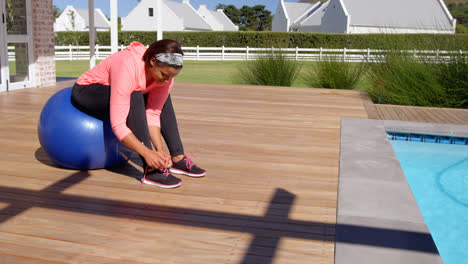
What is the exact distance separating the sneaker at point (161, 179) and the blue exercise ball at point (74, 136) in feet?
1.10

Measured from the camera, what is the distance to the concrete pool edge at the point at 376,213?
68.4 inches

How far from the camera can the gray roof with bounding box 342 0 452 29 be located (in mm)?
29844

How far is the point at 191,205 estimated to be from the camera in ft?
7.35

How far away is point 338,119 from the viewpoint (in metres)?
4.74

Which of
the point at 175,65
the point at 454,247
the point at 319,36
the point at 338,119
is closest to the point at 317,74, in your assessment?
the point at 338,119

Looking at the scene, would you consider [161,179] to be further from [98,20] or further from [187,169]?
[98,20]

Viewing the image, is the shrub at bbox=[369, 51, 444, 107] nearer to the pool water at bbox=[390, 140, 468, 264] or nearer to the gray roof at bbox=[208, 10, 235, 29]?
the pool water at bbox=[390, 140, 468, 264]

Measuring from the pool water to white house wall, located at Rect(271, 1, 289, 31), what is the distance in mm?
38113

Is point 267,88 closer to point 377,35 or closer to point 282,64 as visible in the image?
point 282,64

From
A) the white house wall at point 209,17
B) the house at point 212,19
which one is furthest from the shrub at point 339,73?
the white house wall at point 209,17

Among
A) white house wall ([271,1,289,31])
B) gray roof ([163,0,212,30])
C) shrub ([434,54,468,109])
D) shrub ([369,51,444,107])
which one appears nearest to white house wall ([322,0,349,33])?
white house wall ([271,1,289,31])

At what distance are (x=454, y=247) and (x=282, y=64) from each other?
5.44 meters

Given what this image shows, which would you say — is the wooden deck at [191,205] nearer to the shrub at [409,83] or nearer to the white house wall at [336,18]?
the shrub at [409,83]

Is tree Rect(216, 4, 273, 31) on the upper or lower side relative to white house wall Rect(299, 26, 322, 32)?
upper
